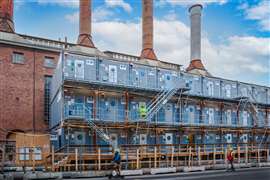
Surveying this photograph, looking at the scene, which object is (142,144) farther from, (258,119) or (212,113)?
(258,119)

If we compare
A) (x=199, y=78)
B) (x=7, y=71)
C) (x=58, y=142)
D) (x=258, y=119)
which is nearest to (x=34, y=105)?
(x=7, y=71)

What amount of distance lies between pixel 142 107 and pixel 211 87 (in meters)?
11.2

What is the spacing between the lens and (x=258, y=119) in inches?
1645

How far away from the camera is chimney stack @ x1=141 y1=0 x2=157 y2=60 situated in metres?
42.4

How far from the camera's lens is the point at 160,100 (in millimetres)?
29469

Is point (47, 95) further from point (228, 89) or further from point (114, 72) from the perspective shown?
point (228, 89)

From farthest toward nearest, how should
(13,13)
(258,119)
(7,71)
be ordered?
(258,119) < (13,13) < (7,71)

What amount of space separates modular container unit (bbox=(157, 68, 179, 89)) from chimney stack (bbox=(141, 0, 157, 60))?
9917 millimetres

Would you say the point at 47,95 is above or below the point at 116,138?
above

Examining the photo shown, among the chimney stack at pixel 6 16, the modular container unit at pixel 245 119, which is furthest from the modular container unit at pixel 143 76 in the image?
the chimney stack at pixel 6 16

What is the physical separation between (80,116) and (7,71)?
45.0 ft

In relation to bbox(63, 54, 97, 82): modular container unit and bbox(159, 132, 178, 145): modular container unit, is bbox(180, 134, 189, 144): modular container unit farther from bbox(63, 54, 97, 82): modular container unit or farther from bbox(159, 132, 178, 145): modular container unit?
bbox(63, 54, 97, 82): modular container unit

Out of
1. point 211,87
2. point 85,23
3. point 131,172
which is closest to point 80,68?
point 131,172

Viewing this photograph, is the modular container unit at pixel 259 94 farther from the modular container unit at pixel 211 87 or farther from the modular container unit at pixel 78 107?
the modular container unit at pixel 78 107
